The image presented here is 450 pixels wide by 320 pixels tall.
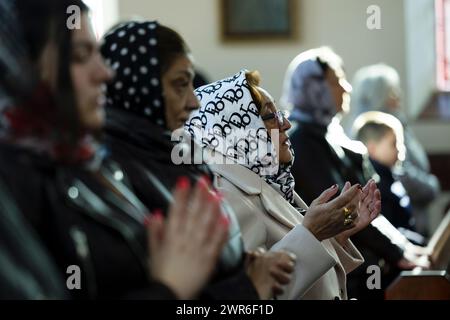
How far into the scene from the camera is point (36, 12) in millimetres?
1659

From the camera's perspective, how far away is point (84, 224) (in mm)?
1700

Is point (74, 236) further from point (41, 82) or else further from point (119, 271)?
point (41, 82)

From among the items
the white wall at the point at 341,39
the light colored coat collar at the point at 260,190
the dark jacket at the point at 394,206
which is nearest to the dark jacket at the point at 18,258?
the light colored coat collar at the point at 260,190

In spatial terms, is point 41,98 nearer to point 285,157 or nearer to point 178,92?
point 178,92

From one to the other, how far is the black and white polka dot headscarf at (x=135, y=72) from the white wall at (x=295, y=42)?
20.0 feet

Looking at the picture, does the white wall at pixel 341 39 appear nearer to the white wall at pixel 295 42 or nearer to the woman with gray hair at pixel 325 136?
the white wall at pixel 295 42

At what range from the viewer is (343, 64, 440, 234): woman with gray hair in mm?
6645

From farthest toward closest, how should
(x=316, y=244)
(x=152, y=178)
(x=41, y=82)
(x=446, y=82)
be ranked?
(x=446, y=82)
(x=316, y=244)
(x=152, y=178)
(x=41, y=82)

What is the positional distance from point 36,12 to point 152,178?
0.43 meters

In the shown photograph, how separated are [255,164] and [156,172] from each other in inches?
29.4

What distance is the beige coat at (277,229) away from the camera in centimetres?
247

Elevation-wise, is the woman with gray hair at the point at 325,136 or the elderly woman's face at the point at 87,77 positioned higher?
the elderly woman's face at the point at 87,77

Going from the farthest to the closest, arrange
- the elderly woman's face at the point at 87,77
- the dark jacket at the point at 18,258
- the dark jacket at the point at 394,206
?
the dark jacket at the point at 394,206 → the elderly woman's face at the point at 87,77 → the dark jacket at the point at 18,258

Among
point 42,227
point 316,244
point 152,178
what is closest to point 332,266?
point 316,244
